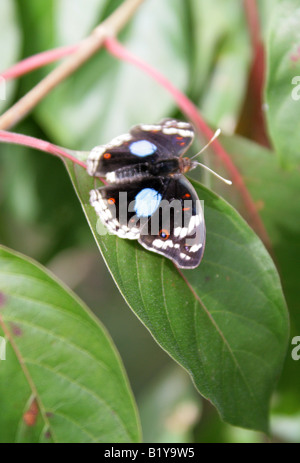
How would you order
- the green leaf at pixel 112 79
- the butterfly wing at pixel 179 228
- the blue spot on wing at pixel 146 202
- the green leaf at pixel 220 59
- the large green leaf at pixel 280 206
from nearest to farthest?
the butterfly wing at pixel 179 228 < the blue spot on wing at pixel 146 202 < the large green leaf at pixel 280 206 < the green leaf at pixel 112 79 < the green leaf at pixel 220 59

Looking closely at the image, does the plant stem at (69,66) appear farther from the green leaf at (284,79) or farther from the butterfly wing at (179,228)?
the green leaf at (284,79)

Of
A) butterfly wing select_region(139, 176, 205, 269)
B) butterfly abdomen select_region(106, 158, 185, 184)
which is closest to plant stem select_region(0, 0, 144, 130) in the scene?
butterfly abdomen select_region(106, 158, 185, 184)

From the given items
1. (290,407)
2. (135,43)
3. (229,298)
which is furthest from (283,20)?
(290,407)

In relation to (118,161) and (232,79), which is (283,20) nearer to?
(118,161)

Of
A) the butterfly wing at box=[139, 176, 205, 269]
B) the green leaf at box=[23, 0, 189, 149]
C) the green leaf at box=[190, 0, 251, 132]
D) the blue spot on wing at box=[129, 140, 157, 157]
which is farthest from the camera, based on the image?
the green leaf at box=[190, 0, 251, 132]

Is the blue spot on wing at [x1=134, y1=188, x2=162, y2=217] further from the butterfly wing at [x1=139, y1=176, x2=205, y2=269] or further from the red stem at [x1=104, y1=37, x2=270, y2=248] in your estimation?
the red stem at [x1=104, y1=37, x2=270, y2=248]

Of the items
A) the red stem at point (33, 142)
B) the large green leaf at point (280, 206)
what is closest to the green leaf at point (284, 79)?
the large green leaf at point (280, 206)

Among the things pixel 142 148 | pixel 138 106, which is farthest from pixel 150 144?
pixel 138 106

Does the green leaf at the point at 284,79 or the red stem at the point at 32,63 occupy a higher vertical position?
the red stem at the point at 32,63

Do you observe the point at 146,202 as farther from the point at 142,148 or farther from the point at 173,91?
the point at 173,91
